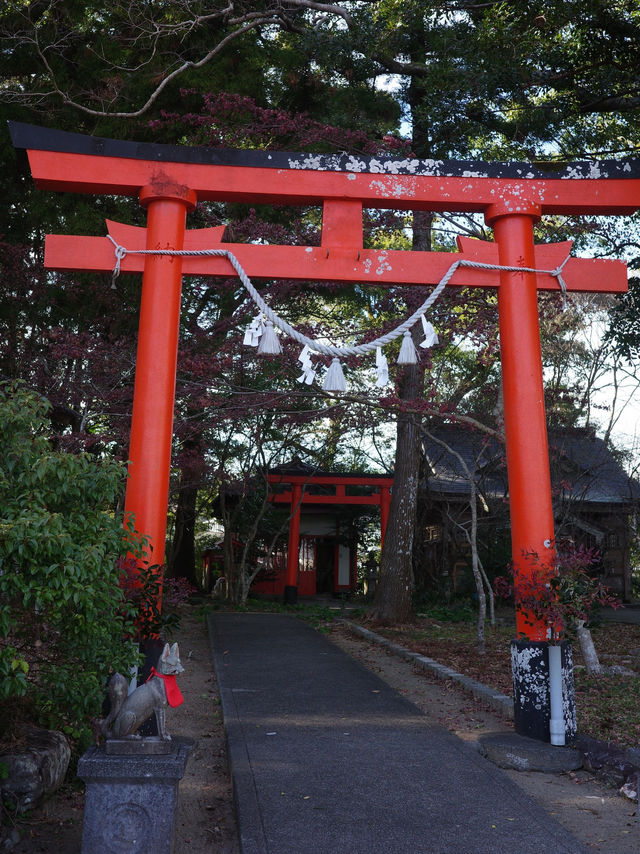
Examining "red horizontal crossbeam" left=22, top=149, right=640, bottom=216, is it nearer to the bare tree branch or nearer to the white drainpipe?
the white drainpipe

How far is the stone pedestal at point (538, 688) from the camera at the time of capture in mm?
5293

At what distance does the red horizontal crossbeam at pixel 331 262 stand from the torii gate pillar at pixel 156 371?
16 cm

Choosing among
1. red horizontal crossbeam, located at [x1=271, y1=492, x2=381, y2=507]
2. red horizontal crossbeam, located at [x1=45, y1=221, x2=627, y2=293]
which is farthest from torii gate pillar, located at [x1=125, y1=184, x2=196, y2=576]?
red horizontal crossbeam, located at [x1=271, y1=492, x2=381, y2=507]

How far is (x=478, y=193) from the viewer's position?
5.96 meters

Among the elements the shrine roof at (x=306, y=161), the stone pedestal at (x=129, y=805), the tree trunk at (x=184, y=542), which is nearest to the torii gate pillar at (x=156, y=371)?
the shrine roof at (x=306, y=161)

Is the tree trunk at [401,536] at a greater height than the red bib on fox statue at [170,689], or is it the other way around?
the tree trunk at [401,536]

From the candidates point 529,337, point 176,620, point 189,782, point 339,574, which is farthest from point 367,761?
point 339,574

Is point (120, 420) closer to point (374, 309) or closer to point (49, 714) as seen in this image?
point (374, 309)

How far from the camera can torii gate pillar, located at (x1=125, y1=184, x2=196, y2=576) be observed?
521 centimetres

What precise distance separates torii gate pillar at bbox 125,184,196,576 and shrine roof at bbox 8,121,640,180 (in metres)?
Answer: 0.31

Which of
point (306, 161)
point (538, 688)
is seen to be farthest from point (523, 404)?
point (306, 161)

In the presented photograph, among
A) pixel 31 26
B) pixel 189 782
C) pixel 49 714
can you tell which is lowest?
pixel 189 782

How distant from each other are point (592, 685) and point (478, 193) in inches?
201

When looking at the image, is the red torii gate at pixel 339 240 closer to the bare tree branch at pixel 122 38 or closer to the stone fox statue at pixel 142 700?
the stone fox statue at pixel 142 700
